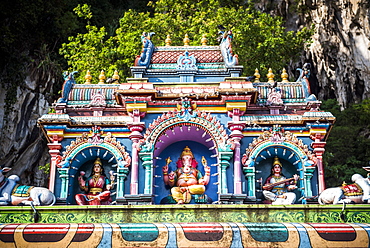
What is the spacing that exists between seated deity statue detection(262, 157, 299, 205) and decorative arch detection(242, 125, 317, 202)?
0.84 feet

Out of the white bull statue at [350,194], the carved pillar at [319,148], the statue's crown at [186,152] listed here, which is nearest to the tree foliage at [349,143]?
the carved pillar at [319,148]

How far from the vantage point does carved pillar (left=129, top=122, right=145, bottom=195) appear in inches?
536

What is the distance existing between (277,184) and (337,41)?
1863cm

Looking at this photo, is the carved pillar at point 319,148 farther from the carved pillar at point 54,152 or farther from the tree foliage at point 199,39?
the tree foliage at point 199,39

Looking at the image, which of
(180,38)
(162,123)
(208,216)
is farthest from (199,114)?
(180,38)

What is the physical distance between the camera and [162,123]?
14203 mm

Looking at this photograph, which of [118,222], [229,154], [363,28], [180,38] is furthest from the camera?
[363,28]

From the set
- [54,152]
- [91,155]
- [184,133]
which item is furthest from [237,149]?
[54,152]

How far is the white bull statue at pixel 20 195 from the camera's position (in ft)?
40.4

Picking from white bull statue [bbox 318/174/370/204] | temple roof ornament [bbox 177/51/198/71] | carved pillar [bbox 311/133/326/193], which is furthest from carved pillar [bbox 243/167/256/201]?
temple roof ornament [bbox 177/51/198/71]

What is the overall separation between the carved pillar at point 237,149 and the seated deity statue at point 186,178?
2.95 feet

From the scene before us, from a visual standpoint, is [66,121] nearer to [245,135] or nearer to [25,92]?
[245,135]

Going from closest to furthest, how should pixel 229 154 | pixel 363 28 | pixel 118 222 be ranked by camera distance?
pixel 118 222, pixel 229 154, pixel 363 28

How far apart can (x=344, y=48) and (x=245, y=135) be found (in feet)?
59.0
